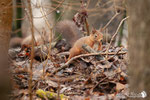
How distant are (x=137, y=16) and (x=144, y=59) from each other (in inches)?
15.3

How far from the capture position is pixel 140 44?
A: 1828mm

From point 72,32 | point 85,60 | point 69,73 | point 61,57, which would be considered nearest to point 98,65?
point 85,60

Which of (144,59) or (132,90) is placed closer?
(144,59)

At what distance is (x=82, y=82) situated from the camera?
142 inches

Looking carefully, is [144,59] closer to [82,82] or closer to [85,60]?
[82,82]

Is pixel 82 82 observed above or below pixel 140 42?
below

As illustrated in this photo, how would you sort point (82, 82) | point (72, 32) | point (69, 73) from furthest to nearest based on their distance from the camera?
1. point (72, 32)
2. point (69, 73)
3. point (82, 82)

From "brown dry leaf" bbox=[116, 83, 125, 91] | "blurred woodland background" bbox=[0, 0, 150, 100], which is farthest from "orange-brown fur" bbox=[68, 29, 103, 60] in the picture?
"brown dry leaf" bbox=[116, 83, 125, 91]

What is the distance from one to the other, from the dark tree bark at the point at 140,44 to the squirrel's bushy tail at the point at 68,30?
14.0 ft

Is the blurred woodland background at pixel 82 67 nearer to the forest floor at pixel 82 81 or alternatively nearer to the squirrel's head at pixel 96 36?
the forest floor at pixel 82 81

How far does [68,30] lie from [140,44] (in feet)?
14.5

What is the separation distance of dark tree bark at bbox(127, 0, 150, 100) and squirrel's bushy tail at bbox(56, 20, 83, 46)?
4274mm

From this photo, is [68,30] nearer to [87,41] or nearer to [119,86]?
[87,41]

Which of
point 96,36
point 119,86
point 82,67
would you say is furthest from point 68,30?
point 119,86
